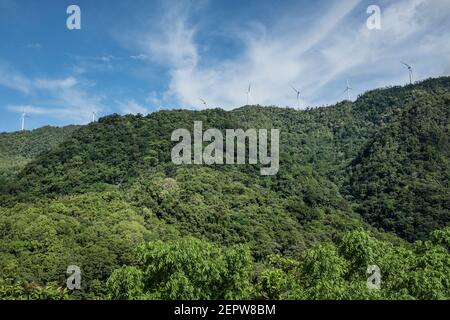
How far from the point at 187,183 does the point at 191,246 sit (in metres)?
72.5

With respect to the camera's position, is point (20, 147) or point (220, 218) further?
point (20, 147)

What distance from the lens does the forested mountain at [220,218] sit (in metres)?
29.8

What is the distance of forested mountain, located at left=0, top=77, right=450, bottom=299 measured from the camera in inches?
1175

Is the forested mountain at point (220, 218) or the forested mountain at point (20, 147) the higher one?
the forested mountain at point (20, 147)

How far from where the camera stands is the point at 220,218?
94.5 meters

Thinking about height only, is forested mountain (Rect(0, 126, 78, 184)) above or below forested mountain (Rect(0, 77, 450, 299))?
above

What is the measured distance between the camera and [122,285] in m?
29.8

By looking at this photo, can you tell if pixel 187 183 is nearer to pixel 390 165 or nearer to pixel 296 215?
pixel 296 215

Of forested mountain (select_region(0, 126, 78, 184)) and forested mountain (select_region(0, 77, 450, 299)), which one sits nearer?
forested mountain (select_region(0, 77, 450, 299))

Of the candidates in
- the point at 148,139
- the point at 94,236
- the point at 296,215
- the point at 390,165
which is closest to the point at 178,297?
the point at 94,236

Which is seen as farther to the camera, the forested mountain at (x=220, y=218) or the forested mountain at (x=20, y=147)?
the forested mountain at (x=20, y=147)

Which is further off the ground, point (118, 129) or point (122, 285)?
point (118, 129)

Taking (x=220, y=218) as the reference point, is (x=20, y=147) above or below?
above

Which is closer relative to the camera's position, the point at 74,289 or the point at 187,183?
the point at 74,289
